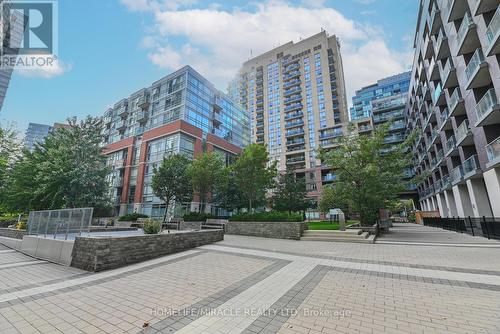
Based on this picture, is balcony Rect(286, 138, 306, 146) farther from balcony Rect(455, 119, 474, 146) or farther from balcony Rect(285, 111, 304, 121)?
balcony Rect(455, 119, 474, 146)

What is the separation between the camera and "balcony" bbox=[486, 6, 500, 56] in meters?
12.8

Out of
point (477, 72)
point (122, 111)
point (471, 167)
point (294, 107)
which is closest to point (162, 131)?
point (122, 111)

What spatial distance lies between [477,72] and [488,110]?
3.08 m

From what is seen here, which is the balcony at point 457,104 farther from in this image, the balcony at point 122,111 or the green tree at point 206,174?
the balcony at point 122,111

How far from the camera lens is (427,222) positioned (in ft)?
Answer: 98.3

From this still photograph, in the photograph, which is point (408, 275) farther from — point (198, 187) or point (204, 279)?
point (198, 187)

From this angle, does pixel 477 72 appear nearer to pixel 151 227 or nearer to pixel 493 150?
pixel 493 150

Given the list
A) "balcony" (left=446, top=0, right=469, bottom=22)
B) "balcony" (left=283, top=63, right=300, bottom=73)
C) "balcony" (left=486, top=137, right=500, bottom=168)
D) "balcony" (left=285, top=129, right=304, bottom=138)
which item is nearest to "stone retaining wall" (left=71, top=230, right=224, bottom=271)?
"balcony" (left=486, top=137, right=500, bottom=168)

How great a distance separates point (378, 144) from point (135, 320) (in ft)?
59.8

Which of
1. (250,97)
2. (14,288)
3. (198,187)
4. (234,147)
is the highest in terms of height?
(250,97)

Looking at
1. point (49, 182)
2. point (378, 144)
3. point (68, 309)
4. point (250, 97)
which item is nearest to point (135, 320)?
point (68, 309)

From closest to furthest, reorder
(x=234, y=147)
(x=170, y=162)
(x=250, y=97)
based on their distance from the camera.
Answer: (x=170, y=162) < (x=234, y=147) < (x=250, y=97)

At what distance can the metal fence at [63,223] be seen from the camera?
339 inches

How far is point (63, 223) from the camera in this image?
9.35m
